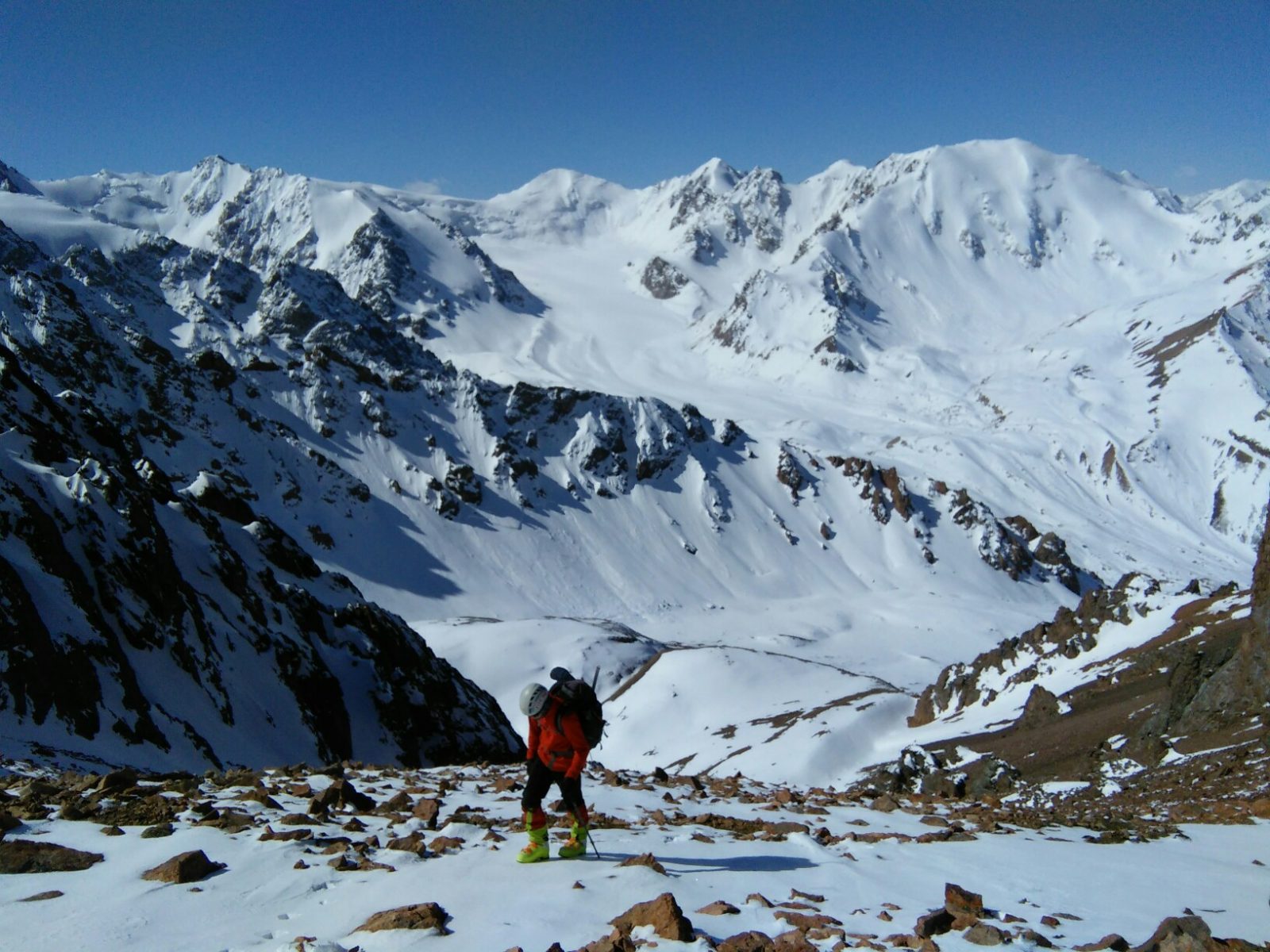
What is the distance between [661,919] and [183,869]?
4.33 metres

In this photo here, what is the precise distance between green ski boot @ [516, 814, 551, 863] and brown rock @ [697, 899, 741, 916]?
6.65 feet

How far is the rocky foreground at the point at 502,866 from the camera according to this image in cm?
688

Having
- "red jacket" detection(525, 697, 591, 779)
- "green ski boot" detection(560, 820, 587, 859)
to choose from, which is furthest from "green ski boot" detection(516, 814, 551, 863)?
"red jacket" detection(525, 697, 591, 779)

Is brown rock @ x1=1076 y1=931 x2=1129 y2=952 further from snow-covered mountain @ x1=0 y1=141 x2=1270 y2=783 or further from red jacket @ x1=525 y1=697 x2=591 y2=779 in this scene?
snow-covered mountain @ x1=0 y1=141 x2=1270 y2=783

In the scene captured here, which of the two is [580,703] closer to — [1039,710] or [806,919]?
[806,919]

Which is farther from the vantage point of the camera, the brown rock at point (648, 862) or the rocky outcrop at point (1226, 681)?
the rocky outcrop at point (1226, 681)

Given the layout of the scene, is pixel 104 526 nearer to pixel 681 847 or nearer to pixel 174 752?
pixel 174 752

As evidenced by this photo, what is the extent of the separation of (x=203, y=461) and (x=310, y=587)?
236ft

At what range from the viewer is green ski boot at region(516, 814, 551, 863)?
29.1 ft

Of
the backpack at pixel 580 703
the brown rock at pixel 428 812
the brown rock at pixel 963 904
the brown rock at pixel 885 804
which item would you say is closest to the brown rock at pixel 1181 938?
the brown rock at pixel 963 904

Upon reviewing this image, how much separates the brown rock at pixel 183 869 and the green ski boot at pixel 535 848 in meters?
2.87

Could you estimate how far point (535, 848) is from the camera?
8.95 meters

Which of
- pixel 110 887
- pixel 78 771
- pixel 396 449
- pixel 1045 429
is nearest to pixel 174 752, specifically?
pixel 78 771

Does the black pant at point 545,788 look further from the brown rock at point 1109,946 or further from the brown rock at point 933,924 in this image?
the brown rock at point 1109,946
